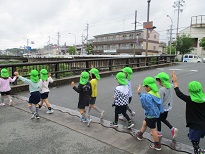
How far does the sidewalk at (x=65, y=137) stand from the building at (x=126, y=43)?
47.3 metres

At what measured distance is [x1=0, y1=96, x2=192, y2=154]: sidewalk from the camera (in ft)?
9.70

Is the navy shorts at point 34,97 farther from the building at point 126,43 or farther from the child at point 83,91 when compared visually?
the building at point 126,43

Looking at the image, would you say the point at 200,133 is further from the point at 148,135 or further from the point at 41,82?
the point at 41,82

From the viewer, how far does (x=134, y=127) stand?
12.8 feet

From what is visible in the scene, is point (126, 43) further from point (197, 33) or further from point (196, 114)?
point (196, 114)

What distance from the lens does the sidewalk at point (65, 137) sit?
2.96m

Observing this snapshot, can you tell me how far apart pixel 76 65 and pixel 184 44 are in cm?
3476

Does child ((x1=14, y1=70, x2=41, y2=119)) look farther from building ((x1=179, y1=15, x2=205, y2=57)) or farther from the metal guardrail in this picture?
building ((x1=179, y1=15, x2=205, y2=57))

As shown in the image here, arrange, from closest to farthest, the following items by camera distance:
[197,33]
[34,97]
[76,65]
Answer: [34,97] < [76,65] < [197,33]

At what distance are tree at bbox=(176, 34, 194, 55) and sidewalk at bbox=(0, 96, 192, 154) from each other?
3901 centimetres

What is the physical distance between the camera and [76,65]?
9688 mm

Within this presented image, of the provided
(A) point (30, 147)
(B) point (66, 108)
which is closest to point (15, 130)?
(A) point (30, 147)

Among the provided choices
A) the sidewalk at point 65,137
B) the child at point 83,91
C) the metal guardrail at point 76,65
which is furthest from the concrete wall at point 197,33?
the sidewalk at point 65,137

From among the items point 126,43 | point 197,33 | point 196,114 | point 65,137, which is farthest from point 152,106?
point 126,43
